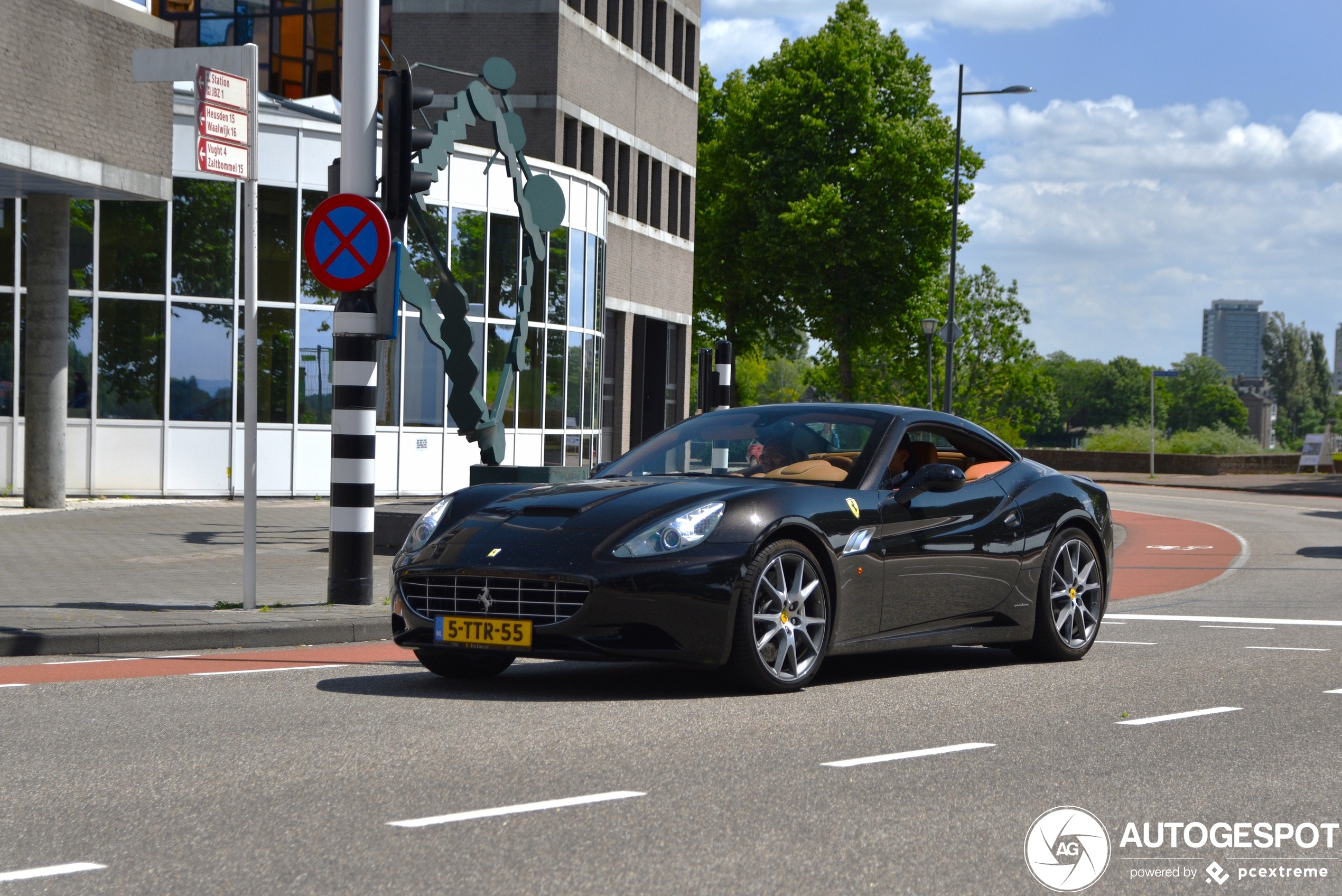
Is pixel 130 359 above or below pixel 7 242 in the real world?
below

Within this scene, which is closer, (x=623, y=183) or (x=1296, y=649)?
(x=1296, y=649)

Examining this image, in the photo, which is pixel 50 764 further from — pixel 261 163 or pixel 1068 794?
pixel 261 163

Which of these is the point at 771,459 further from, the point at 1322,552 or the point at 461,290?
the point at 1322,552

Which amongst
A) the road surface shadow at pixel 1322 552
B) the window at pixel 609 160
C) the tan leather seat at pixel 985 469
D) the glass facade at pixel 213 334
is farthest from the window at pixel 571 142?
the tan leather seat at pixel 985 469

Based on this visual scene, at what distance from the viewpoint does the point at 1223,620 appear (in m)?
12.1

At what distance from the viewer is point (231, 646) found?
30.3ft

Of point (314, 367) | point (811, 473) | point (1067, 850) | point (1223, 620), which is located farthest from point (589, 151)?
point (1067, 850)

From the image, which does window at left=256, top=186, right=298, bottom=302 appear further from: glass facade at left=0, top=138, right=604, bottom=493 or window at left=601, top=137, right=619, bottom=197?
A: window at left=601, top=137, right=619, bottom=197

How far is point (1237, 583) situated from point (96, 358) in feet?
49.8

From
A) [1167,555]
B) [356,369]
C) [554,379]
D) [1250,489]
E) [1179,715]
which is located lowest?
[1250,489]

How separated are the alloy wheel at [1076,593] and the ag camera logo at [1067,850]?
13.1 feet

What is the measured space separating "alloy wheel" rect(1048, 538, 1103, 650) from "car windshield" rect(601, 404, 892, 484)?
145 centimetres

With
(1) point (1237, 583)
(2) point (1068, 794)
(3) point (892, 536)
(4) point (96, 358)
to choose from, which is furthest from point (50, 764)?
(4) point (96, 358)

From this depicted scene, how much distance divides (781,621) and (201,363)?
17475 mm
